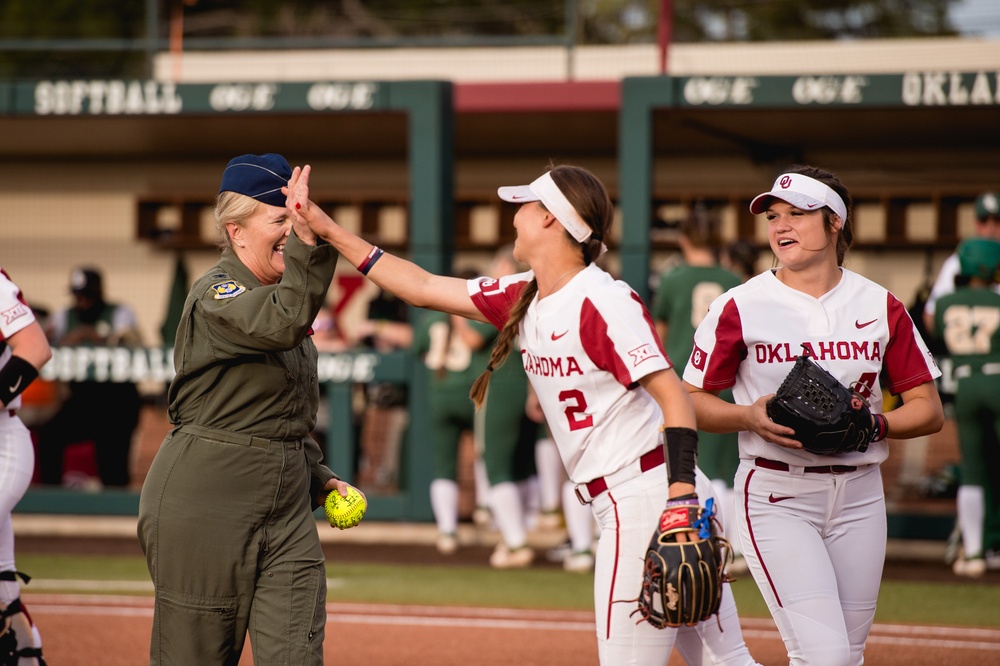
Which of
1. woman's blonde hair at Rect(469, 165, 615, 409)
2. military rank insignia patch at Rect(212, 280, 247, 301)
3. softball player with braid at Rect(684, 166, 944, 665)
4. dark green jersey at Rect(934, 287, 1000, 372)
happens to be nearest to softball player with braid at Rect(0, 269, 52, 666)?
military rank insignia patch at Rect(212, 280, 247, 301)

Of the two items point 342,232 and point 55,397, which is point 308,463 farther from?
point 55,397

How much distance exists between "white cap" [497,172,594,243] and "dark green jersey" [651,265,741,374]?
4594 millimetres

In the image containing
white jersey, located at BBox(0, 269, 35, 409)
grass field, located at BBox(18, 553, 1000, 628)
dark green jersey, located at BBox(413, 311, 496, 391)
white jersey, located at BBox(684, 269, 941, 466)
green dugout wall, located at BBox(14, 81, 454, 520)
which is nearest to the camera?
white jersey, located at BBox(684, 269, 941, 466)

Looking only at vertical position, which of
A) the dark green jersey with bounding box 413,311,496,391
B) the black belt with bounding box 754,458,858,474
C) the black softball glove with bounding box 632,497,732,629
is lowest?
the black softball glove with bounding box 632,497,732,629

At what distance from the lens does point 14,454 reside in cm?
485

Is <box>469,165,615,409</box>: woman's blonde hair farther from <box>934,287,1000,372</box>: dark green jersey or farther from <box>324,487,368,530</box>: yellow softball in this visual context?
<box>934,287,1000,372</box>: dark green jersey

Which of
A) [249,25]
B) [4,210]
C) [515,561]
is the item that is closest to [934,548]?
[515,561]

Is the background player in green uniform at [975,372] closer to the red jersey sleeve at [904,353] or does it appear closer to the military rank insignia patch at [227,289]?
the red jersey sleeve at [904,353]

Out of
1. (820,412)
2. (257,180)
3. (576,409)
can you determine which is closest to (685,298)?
(820,412)

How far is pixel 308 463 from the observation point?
3998mm

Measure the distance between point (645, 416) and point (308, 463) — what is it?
1128mm

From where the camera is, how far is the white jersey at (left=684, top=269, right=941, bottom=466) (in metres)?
4.05

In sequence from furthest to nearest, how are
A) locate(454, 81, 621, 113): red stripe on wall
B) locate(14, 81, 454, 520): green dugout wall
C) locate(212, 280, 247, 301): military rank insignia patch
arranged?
1. locate(454, 81, 621, 113): red stripe on wall
2. locate(14, 81, 454, 520): green dugout wall
3. locate(212, 280, 247, 301): military rank insignia patch

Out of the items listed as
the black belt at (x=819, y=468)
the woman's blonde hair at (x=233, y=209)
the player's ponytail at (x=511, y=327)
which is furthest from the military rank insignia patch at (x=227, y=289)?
the black belt at (x=819, y=468)
